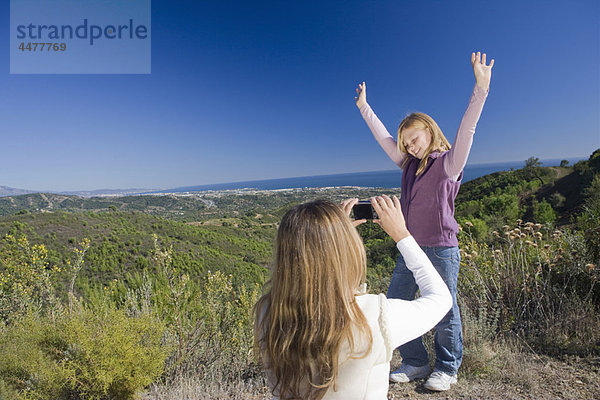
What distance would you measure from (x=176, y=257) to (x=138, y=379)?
63.1ft

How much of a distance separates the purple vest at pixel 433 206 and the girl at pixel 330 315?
80 cm

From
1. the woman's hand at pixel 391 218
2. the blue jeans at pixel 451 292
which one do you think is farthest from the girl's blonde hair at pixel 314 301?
the blue jeans at pixel 451 292

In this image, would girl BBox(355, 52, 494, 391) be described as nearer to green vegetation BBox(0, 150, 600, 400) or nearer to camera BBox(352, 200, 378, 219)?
green vegetation BBox(0, 150, 600, 400)

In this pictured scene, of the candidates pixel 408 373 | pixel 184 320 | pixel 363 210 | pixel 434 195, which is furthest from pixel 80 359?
pixel 434 195

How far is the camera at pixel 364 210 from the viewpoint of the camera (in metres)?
1.02

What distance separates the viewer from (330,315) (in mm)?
720

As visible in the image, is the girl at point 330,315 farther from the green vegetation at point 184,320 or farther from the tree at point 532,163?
the tree at point 532,163

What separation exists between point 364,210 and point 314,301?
40 cm

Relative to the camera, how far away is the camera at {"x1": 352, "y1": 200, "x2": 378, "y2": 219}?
1017mm

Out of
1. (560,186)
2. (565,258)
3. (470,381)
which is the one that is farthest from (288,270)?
(560,186)

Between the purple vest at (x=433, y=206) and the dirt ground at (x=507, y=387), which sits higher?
the purple vest at (x=433, y=206)

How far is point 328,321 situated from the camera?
2.37 feet

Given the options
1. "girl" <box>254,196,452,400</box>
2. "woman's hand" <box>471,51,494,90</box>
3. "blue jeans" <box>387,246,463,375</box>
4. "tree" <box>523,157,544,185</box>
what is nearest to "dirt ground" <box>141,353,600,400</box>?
"blue jeans" <box>387,246,463,375</box>

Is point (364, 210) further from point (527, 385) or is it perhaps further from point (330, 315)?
point (527, 385)
